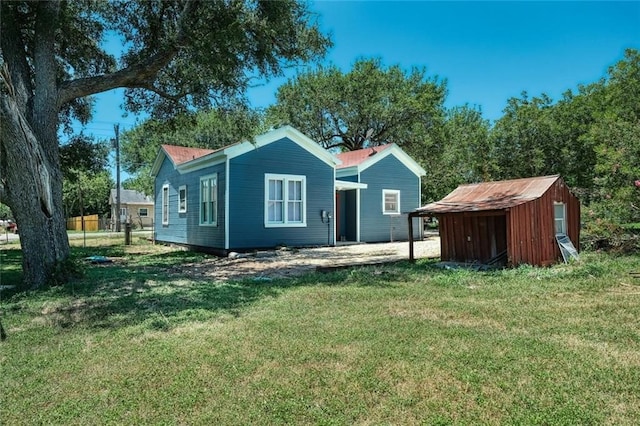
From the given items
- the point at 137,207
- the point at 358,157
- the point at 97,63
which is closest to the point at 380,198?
the point at 358,157

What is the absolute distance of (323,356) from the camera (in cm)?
400

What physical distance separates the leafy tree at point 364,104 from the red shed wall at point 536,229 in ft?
58.2

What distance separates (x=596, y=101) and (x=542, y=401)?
943 inches

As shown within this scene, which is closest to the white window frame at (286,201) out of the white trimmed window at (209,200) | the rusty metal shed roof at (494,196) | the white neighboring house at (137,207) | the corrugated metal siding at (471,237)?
the white trimmed window at (209,200)

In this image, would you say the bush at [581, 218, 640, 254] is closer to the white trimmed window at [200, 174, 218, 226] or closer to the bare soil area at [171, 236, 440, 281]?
the bare soil area at [171, 236, 440, 281]

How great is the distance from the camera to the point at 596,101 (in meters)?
22.3

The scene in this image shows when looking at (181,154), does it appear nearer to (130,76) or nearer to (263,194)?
(263,194)

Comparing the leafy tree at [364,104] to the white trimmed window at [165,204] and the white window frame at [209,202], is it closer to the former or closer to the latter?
the white trimmed window at [165,204]

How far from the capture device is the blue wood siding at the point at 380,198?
18.0 meters

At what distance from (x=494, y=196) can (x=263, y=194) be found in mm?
7153

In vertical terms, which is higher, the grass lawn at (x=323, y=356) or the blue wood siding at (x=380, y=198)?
the blue wood siding at (x=380, y=198)

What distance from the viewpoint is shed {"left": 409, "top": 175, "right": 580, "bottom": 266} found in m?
9.52

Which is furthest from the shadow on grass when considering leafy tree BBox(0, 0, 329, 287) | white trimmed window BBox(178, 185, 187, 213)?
white trimmed window BBox(178, 185, 187, 213)

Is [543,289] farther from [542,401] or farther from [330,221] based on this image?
[330,221]
